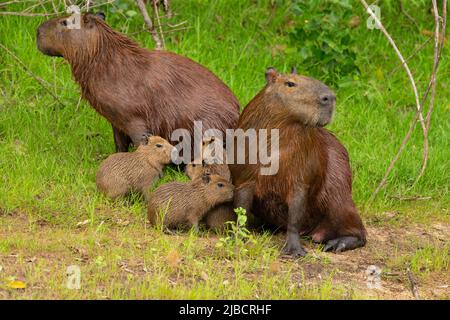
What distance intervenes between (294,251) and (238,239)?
0.41 meters

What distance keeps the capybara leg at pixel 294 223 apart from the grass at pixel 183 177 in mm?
100

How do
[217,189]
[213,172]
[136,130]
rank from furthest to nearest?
[136,130], [213,172], [217,189]

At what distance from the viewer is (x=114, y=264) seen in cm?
559

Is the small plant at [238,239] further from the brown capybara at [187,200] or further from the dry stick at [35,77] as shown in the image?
the dry stick at [35,77]

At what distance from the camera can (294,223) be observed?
6203 millimetres

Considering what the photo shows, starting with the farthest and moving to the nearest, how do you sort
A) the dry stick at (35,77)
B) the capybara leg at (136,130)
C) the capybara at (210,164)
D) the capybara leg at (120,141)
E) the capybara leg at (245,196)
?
the dry stick at (35,77), the capybara leg at (120,141), the capybara leg at (136,130), the capybara at (210,164), the capybara leg at (245,196)

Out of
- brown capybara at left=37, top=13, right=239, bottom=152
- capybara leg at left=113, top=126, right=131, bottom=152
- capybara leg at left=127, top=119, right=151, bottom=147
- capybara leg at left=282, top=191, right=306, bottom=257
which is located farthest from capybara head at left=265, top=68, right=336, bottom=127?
capybara leg at left=113, top=126, right=131, bottom=152

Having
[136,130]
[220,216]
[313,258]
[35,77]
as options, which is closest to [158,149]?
[136,130]

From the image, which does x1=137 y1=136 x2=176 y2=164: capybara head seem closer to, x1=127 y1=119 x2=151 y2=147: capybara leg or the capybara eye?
x1=127 y1=119 x2=151 y2=147: capybara leg

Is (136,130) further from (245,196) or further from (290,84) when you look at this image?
(290,84)

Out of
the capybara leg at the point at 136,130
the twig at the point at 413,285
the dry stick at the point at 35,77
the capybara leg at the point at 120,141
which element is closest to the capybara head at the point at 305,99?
the twig at the point at 413,285

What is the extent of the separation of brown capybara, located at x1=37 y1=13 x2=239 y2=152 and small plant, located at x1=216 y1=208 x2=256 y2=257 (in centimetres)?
122

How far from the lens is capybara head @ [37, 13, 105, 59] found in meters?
7.21

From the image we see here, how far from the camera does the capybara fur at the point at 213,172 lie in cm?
651
